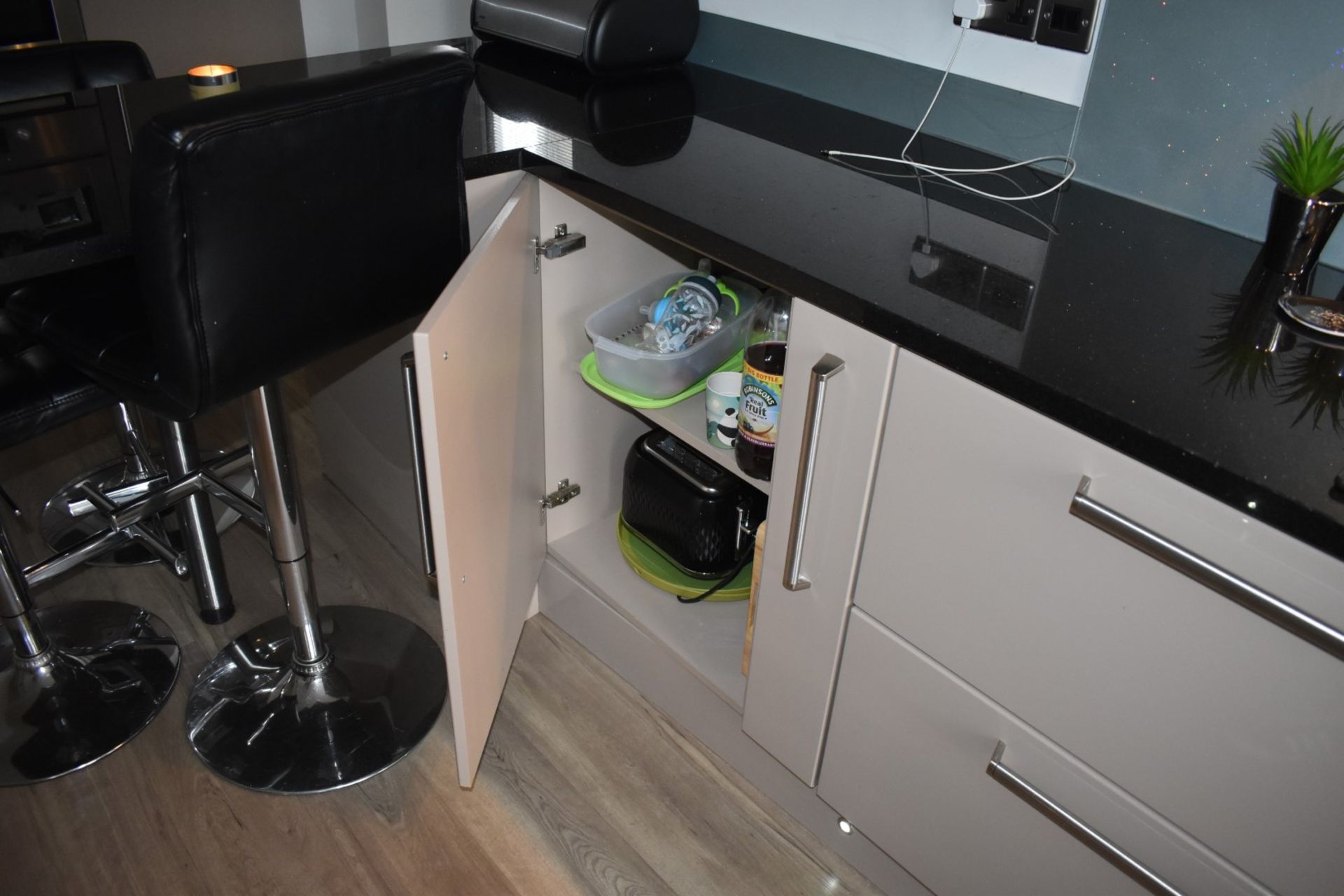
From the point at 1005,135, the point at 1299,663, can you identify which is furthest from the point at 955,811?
the point at 1005,135

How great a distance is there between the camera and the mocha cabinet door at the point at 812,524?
1.04 meters

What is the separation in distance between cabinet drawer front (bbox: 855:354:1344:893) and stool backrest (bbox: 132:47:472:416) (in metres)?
0.56

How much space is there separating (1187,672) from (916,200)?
646 mm

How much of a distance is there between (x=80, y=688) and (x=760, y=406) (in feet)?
3.87

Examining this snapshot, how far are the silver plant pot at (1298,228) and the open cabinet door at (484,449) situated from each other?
0.86 meters

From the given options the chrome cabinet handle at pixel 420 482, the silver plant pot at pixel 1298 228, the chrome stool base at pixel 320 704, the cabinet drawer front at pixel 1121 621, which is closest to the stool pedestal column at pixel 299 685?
the chrome stool base at pixel 320 704

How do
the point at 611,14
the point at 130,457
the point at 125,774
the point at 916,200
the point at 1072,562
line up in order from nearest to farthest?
1. the point at 1072,562
2. the point at 916,200
3. the point at 125,774
4. the point at 611,14
5. the point at 130,457

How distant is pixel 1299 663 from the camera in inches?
31.1

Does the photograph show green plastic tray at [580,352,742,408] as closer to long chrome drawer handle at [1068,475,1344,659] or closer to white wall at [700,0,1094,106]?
white wall at [700,0,1094,106]

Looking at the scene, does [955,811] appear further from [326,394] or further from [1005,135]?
[326,394]

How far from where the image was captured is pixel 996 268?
3.58 feet

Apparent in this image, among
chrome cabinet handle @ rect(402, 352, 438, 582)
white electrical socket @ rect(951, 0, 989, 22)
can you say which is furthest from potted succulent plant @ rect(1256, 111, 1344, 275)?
chrome cabinet handle @ rect(402, 352, 438, 582)

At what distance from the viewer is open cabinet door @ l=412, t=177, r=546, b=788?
1076mm

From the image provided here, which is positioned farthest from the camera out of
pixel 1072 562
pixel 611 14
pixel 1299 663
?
pixel 611 14
